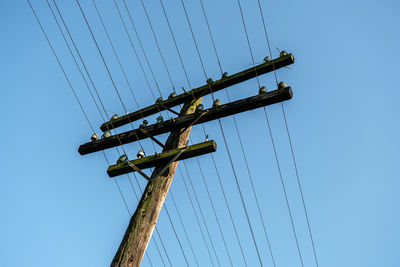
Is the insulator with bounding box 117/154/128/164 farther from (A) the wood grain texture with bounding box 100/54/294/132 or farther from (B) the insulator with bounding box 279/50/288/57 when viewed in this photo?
(B) the insulator with bounding box 279/50/288/57

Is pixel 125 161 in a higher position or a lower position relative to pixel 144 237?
higher

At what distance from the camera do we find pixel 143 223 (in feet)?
10.5

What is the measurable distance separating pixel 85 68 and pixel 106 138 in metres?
1.40

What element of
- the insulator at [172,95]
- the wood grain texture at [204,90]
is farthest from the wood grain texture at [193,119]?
the insulator at [172,95]

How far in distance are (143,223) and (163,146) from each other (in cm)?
150

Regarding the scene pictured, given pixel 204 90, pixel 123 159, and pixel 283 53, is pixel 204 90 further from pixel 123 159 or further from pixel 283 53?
pixel 123 159

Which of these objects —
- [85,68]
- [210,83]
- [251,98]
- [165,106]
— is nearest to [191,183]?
[165,106]

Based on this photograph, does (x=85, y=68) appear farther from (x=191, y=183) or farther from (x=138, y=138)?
(x=191, y=183)

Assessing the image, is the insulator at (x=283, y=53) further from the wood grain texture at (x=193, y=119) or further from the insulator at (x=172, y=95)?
the insulator at (x=172, y=95)

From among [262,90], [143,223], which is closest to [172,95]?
[262,90]

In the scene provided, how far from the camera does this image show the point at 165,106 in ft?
18.7

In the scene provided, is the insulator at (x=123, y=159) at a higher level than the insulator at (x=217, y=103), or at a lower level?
lower

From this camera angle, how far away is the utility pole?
3.09 m

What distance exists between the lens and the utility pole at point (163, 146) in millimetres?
3088
